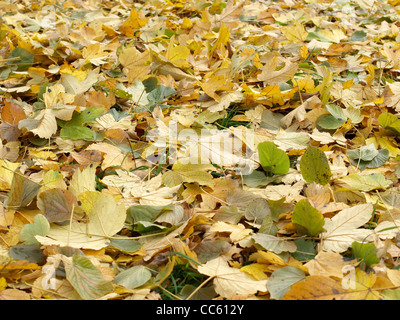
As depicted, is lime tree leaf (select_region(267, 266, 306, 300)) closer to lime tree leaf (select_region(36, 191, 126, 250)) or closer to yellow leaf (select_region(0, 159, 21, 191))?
lime tree leaf (select_region(36, 191, 126, 250))

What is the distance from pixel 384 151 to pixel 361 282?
0.54 m

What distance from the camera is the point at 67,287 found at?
0.76m

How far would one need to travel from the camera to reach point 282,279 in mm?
739

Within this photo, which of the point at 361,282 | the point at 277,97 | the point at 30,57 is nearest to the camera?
the point at 361,282

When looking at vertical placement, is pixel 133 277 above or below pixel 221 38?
below

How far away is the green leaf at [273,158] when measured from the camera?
101 cm

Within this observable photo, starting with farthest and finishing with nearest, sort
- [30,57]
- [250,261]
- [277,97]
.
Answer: [30,57]
[277,97]
[250,261]

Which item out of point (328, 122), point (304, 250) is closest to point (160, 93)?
point (328, 122)

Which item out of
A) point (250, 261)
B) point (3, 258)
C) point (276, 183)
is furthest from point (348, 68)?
point (3, 258)

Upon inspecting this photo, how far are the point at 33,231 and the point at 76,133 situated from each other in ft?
1.41

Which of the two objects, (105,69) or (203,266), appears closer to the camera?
(203,266)

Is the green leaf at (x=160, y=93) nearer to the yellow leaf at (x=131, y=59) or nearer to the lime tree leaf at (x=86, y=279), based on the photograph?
the yellow leaf at (x=131, y=59)

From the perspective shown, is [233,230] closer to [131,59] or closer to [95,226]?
[95,226]

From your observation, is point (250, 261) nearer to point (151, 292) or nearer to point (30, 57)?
point (151, 292)
